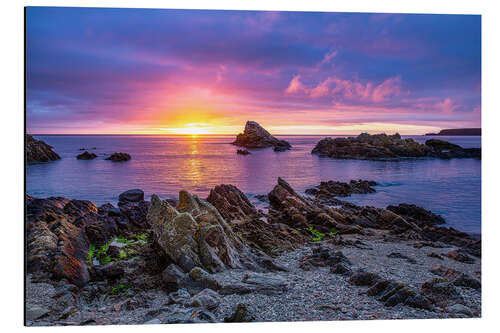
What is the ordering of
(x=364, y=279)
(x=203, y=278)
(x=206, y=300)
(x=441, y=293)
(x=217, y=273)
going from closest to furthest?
1. (x=206, y=300)
2. (x=441, y=293)
3. (x=203, y=278)
4. (x=364, y=279)
5. (x=217, y=273)

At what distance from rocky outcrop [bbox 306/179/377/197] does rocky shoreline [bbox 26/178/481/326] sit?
962 cm

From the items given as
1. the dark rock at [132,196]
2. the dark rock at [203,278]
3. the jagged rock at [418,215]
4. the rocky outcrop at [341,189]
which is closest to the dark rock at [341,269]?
the dark rock at [203,278]

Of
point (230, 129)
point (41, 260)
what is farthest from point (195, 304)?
point (230, 129)

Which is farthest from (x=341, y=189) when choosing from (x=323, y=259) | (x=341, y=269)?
(x=341, y=269)

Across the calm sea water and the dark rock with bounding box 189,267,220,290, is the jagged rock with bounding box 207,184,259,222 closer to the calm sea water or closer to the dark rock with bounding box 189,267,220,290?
the calm sea water

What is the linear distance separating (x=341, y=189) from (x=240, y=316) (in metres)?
17.2

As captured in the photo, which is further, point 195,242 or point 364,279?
point 195,242

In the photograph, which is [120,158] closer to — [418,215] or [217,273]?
[418,215]

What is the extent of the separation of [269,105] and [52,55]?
6038mm

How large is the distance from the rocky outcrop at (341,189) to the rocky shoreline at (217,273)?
9.62 meters

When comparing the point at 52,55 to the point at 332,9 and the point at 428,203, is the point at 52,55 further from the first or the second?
the point at 428,203

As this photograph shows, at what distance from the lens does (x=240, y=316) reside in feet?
19.2

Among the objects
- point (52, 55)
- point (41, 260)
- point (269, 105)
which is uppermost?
point (52, 55)

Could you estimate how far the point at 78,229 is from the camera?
30.7 ft
